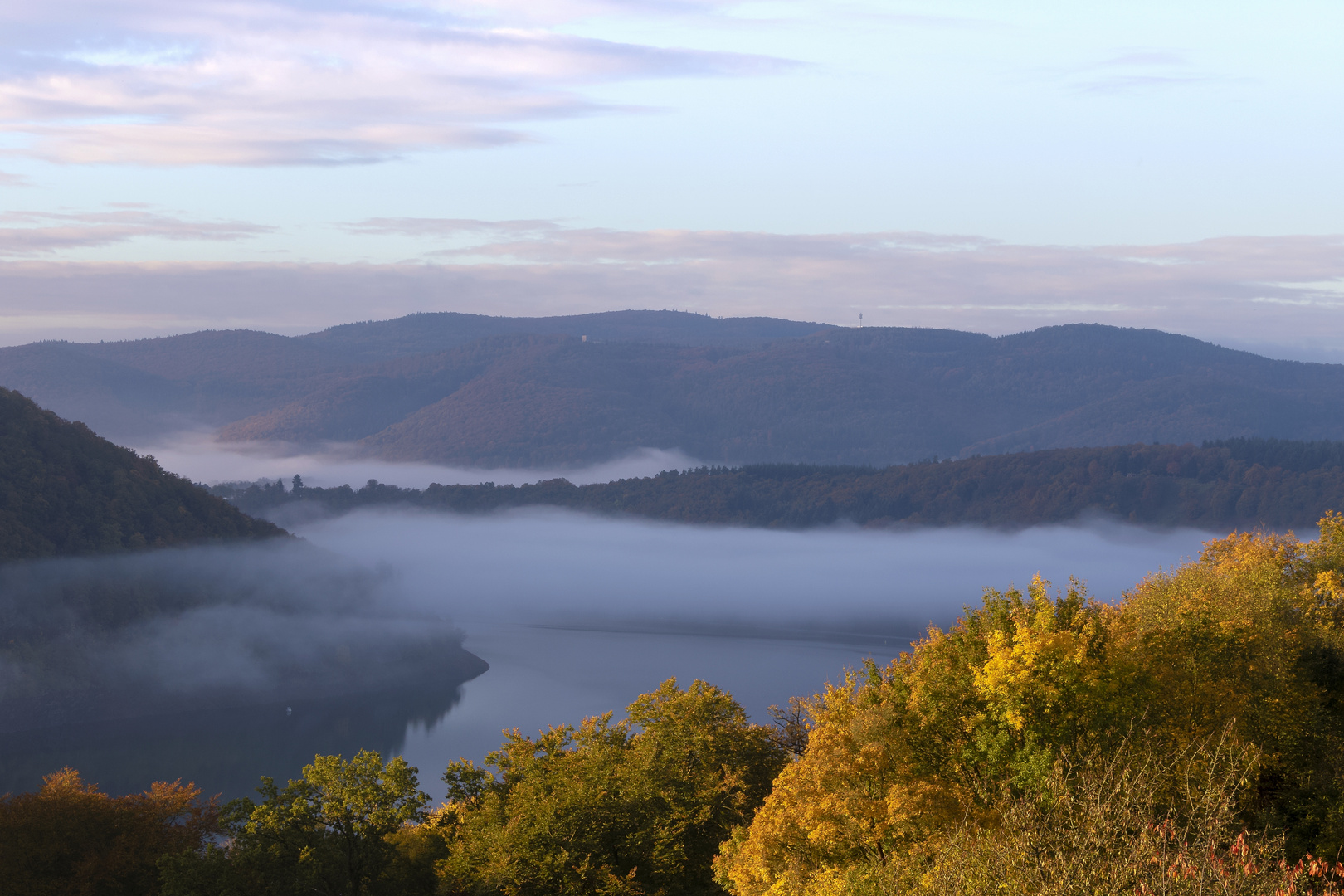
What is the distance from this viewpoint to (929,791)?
2600 centimetres

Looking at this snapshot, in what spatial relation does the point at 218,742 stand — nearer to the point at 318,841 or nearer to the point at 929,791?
the point at 318,841

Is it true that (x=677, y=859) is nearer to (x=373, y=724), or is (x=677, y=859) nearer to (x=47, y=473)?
(x=373, y=724)

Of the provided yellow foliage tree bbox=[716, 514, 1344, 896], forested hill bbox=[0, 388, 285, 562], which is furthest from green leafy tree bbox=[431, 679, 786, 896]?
forested hill bbox=[0, 388, 285, 562]

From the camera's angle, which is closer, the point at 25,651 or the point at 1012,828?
the point at 1012,828

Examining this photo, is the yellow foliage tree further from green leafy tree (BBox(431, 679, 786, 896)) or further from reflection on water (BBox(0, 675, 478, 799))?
→ reflection on water (BBox(0, 675, 478, 799))

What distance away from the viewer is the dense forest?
19797mm

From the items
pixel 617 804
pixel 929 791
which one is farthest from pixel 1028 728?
pixel 617 804

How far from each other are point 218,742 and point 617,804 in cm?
11702

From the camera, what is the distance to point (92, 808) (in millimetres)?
43000

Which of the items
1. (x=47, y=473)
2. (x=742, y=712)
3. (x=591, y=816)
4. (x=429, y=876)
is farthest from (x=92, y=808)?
(x=47, y=473)

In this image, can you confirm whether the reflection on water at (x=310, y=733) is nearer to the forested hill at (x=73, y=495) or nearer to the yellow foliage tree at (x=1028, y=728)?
the forested hill at (x=73, y=495)

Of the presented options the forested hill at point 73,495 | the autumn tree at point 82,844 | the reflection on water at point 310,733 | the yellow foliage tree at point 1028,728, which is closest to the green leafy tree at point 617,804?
the yellow foliage tree at point 1028,728

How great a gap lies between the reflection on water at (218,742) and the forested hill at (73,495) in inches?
1157

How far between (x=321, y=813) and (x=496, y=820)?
263 inches
